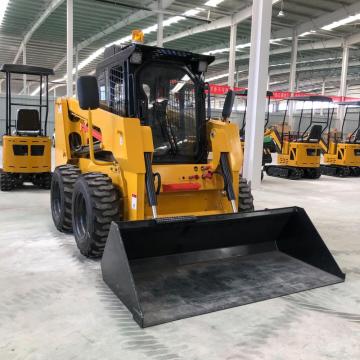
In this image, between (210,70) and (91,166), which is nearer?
(91,166)

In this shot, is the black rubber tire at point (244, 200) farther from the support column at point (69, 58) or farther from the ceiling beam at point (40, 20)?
the ceiling beam at point (40, 20)

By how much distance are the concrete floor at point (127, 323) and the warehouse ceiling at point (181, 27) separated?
1191 cm

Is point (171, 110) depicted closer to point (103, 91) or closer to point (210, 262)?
point (103, 91)

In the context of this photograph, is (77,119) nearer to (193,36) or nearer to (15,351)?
(15,351)

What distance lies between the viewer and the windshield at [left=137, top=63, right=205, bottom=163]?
436cm

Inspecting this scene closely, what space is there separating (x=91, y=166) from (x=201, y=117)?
149cm

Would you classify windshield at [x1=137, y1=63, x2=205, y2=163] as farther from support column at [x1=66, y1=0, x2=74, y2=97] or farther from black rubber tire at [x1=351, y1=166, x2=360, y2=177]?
black rubber tire at [x1=351, y1=166, x2=360, y2=177]

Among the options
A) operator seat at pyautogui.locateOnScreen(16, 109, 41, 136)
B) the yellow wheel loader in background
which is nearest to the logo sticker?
the yellow wheel loader in background

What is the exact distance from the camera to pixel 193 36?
65.6ft

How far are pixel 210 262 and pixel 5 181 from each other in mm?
5751

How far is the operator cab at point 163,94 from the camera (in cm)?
427

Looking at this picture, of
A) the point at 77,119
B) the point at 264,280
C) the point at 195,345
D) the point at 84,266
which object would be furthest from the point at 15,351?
the point at 77,119

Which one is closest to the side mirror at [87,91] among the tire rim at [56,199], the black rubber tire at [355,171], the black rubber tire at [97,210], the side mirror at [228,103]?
the black rubber tire at [97,210]

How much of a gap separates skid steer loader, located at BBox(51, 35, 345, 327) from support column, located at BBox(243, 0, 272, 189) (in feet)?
15.2
